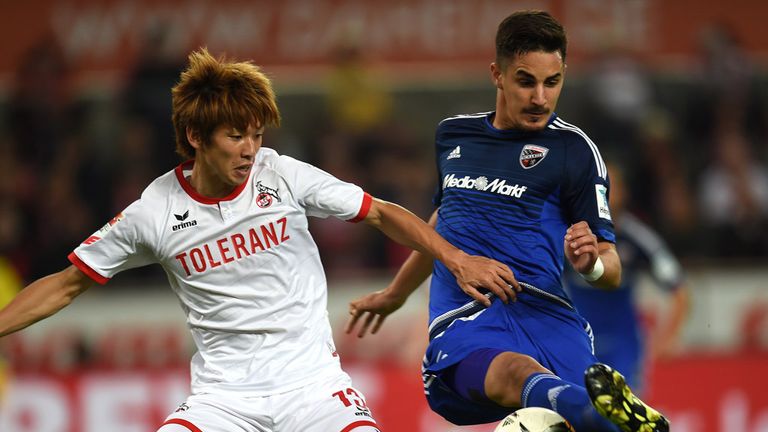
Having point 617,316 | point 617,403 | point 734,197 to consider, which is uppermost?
point 617,403

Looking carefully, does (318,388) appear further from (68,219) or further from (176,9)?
(176,9)

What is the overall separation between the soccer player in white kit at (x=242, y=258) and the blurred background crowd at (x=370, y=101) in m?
4.85

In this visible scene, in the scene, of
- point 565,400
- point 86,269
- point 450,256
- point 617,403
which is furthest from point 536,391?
point 86,269

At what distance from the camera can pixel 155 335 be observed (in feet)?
29.8

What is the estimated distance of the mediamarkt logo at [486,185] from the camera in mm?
4430

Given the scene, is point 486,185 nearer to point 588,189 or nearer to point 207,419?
point 588,189

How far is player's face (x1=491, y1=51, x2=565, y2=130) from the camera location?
14.1ft

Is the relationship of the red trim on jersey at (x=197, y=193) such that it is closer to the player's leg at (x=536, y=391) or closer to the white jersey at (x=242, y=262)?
the white jersey at (x=242, y=262)

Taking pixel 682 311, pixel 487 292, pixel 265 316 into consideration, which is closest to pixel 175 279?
pixel 265 316

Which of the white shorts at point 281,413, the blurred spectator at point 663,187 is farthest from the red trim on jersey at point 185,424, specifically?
the blurred spectator at point 663,187

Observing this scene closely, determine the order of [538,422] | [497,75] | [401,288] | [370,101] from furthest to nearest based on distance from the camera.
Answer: [370,101], [401,288], [497,75], [538,422]

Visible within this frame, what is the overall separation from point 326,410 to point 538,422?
2.68ft

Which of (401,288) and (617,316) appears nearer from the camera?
(401,288)

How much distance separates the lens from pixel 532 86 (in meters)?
4.33
